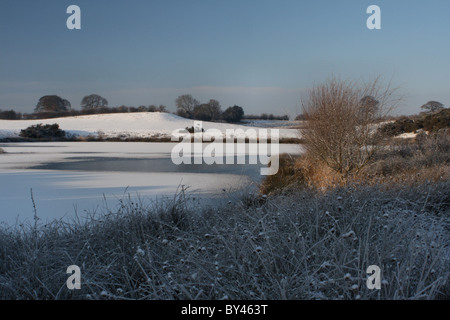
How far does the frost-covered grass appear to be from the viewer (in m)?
2.79

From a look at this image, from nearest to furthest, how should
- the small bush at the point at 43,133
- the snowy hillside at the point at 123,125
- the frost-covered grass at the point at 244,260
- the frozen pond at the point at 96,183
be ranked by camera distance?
the frost-covered grass at the point at 244,260 < the frozen pond at the point at 96,183 < the small bush at the point at 43,133 < the snowy hillside at the point at 123,125

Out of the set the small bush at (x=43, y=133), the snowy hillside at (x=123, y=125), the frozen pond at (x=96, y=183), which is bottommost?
the frozen pond at (x=96, y=183)

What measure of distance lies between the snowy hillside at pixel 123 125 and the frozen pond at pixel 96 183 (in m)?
18.6

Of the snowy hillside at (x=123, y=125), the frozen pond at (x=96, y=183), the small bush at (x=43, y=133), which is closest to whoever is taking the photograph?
the frozen pond at (x=96, y=183)

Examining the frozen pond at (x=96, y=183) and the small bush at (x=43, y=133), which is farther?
the small bush at (x=43, y=133)

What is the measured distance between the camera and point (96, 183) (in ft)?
33.1

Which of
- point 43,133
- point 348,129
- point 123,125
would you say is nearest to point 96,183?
point 348,129

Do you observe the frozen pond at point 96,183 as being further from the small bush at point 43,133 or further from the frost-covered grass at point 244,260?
the small bush at point 43,133

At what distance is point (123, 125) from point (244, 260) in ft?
136

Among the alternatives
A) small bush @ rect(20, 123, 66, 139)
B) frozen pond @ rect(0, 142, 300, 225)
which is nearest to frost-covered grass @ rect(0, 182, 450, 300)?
frozen pond @ rect(0, 142, 300, 225)

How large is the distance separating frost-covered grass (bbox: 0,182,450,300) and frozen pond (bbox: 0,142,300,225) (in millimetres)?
1099

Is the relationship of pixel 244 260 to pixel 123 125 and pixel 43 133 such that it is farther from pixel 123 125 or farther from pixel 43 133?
pixel 123 125

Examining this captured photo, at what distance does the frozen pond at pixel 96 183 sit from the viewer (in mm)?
7098

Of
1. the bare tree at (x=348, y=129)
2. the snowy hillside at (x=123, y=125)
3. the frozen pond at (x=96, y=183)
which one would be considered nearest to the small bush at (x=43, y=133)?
the snowy hillside at (x=123, y=125)
